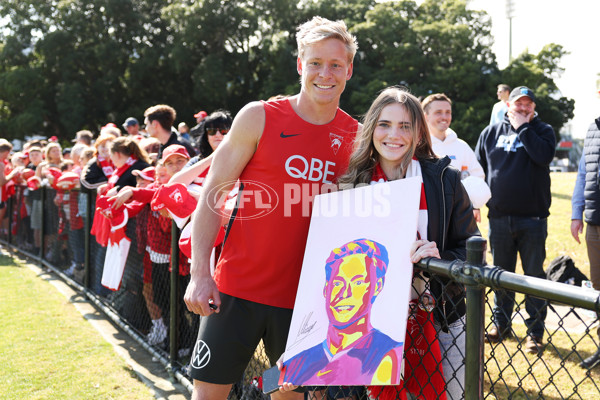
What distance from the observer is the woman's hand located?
2012 millimetres

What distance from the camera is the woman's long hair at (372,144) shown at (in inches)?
96.0

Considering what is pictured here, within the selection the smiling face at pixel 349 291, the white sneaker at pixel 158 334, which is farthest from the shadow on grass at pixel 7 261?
the smiling face at pixel 349 291

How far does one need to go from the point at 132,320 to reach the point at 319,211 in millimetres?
3826

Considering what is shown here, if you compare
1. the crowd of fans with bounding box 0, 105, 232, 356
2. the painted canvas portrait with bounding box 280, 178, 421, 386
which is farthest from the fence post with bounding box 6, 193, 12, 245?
the painted canvas portrait with bounding box 280, 178, 421, 386

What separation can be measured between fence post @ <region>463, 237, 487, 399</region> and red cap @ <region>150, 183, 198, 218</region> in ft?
7.94

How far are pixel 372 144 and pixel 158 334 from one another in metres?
3.29

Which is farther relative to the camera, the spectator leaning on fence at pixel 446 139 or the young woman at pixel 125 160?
the young woman at pixel 125 160

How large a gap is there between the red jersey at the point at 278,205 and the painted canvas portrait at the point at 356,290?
174 millimetres

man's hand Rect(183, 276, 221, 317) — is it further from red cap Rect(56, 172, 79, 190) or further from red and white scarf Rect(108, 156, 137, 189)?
red cap Rect(56, 172, 79, 190)

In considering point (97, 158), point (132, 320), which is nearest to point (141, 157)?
point (97, 158)

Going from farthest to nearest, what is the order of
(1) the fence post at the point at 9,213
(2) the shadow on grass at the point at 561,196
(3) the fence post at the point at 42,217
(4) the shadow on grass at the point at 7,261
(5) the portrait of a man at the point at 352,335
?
(2) the shadow on grass at the point at 561,196, (1) the fence post at the point at 9,213, (4) the shadow on grass at the point at 7,261, (3) the fence post at the point at 42,217, (5) the portrait of a man at the point at 352,335

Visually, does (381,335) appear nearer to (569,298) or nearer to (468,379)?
(468,379)

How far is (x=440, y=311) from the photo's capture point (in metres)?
2.07

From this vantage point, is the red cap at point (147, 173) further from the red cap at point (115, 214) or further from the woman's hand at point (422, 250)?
the woman's hand at point (422, 250)
